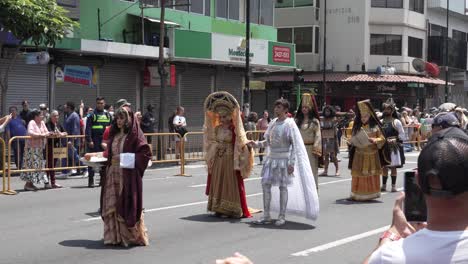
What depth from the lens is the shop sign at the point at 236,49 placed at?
86.9ft

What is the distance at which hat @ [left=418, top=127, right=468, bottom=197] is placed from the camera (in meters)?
2.28

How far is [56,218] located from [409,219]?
27.1ft

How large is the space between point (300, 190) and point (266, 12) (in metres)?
23.2

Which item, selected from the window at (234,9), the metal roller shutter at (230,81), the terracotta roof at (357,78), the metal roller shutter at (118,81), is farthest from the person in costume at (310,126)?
the terracotta roof at (357,78)

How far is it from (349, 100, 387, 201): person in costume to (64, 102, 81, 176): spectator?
6.75 m

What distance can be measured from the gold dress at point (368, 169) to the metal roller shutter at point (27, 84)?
11782 mm

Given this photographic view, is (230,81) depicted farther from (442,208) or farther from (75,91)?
(442,208)

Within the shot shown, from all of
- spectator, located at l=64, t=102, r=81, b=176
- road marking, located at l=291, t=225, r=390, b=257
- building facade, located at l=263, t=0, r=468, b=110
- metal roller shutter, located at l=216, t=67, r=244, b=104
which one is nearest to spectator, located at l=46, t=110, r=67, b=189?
spectator, located at l=64, t=102, r=81, b=176

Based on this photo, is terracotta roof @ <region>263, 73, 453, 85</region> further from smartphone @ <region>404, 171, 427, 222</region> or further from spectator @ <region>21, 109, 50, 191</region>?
smartphone @ <region>404, 171, 427, 222</region>

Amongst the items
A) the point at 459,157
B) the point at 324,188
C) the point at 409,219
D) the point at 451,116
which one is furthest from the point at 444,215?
the point at 324,188

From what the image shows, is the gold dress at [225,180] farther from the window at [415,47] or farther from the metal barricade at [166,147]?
the window at [415,47]

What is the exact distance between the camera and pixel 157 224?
10.1 metres

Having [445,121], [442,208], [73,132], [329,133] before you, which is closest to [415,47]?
[329,133]

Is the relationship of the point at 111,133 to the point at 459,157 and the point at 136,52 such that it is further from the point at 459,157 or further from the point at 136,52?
the point at 136,52
